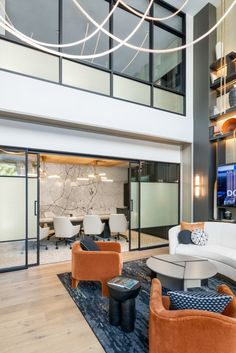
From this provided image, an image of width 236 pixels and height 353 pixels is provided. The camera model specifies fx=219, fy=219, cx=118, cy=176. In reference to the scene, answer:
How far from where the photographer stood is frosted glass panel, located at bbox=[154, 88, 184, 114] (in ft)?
18.4

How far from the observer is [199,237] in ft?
14.5

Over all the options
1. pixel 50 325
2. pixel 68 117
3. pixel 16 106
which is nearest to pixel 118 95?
pixel 68 117

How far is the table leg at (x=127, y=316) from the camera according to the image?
2.40 metres

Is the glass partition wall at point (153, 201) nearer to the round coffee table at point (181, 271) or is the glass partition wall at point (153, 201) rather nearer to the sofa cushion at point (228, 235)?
the sofa cushion at point (228, 235)

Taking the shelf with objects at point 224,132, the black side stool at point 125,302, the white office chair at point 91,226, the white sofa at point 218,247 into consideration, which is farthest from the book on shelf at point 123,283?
the white office chair at point 91,226

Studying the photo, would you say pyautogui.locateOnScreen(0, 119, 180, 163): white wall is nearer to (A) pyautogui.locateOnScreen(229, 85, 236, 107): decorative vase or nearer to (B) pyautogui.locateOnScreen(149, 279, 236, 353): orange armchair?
(A) pyautogui.locateOnScreen(229, 85, 236, 107): decorative vase

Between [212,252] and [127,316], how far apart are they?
225 cm

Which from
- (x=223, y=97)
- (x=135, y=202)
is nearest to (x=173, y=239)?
(x=135, y=202)

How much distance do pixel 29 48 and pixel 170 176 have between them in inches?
180

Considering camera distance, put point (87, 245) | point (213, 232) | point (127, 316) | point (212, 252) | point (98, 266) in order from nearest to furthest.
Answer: point (127, 316) → point (98, 266) → point (87, 245) → point (212, 252) → point (213, 232)

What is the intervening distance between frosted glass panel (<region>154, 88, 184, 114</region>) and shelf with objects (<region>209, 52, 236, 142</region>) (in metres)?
0.82

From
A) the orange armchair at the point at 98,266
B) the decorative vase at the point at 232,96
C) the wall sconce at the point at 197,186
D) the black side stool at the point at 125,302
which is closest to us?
the black side stool at the point at 125,302

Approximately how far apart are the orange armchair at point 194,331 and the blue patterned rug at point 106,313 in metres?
0.70

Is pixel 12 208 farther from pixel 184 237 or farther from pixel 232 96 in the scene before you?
pixel 232 96
